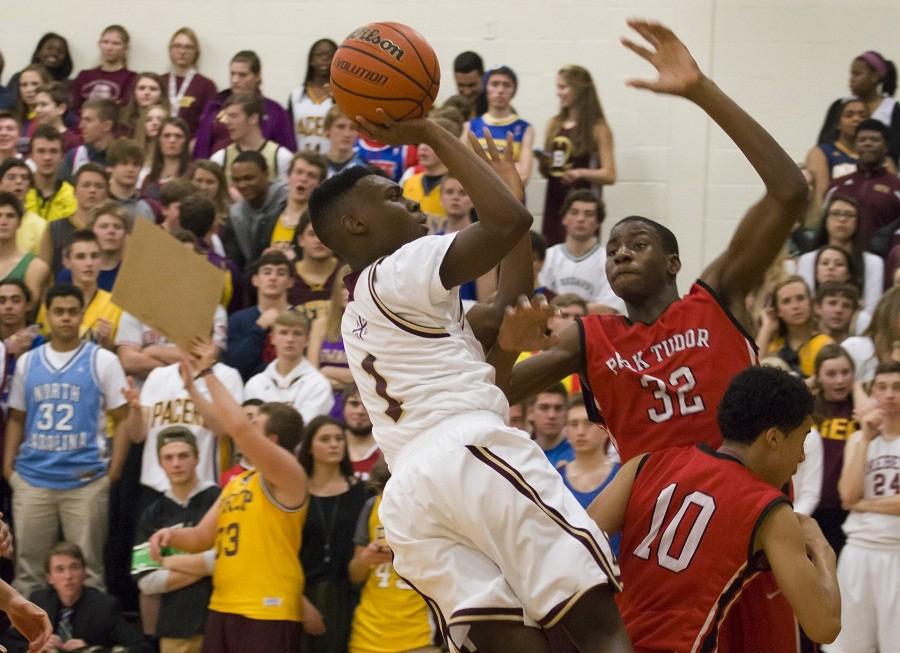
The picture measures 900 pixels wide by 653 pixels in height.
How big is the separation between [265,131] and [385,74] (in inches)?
295

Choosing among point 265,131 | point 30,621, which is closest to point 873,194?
point 265,131

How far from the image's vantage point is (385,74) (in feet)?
14.8

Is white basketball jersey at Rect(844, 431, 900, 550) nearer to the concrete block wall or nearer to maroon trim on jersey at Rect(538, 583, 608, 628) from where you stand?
maroon trim on jersey at Rect(538, 583, 608, 628)

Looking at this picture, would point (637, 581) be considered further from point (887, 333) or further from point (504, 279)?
point (887, 333)

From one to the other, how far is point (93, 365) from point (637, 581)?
16.1 feet

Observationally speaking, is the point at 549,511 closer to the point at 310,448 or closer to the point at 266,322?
the point at 310,448

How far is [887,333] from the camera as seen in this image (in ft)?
26.9

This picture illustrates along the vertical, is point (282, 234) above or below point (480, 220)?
below

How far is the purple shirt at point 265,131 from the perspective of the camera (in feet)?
38.9

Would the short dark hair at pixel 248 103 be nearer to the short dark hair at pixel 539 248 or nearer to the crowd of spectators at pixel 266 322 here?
the crowd of spectators at pixel 266 322

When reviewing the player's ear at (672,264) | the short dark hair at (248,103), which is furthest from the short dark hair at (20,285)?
the player's ear at (672,264)

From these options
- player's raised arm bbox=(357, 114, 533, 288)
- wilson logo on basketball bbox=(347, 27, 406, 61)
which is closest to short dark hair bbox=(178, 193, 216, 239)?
wilson logo on basketball bbox=(347, 27, 406, 61)

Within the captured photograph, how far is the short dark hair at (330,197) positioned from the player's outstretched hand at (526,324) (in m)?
0.62

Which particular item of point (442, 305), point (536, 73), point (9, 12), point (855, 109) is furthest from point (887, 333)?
point (9, 12)
